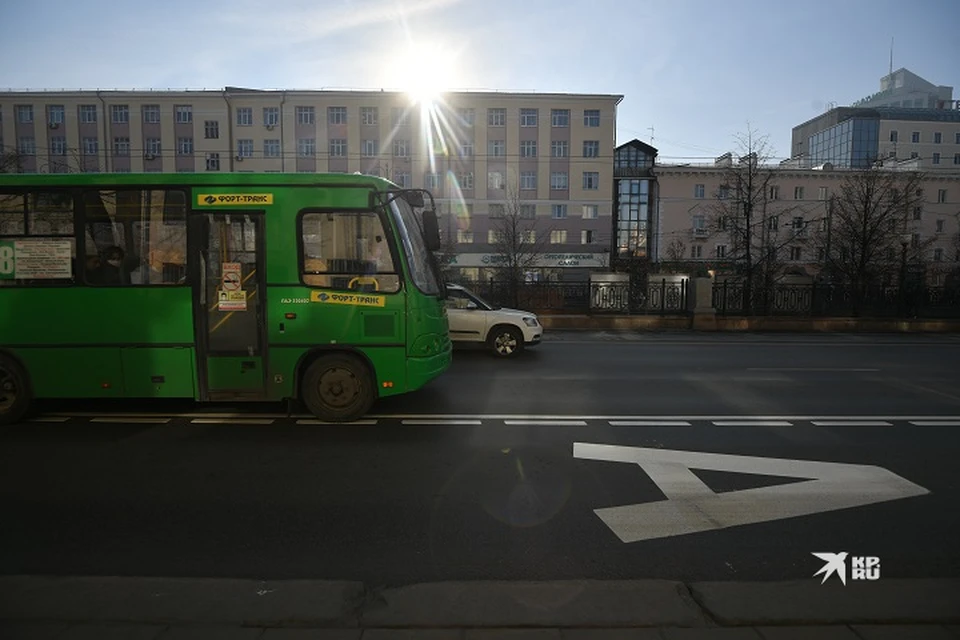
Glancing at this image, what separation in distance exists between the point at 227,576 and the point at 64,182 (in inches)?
247

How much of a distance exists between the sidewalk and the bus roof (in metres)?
5.11

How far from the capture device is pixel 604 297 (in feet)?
75.6

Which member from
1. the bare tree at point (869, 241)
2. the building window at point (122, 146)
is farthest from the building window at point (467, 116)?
the bare tree at point (869, 241)

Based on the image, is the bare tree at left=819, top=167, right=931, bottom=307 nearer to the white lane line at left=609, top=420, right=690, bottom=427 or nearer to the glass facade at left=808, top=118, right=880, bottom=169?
the white lane line at left=609, top=420, right=690, bottom=427

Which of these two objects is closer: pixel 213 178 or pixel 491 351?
pixel 213 178

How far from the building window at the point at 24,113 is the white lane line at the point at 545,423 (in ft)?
231

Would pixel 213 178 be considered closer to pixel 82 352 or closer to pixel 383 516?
pixel 82 352

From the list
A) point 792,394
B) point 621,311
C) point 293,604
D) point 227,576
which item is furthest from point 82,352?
point 621,311

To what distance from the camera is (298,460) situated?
6.14 metres

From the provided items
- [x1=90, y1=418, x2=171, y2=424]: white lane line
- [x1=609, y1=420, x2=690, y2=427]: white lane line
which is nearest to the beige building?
[x1=609, y1=420, x2=690, y2=427]: white lane line

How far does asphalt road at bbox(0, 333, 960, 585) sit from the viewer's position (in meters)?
4.01

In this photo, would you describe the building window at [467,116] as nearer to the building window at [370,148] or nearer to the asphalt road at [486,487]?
the building window at [370,148]

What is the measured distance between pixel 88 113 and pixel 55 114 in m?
3.22

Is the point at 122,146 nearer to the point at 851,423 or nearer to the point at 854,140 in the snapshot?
the point at 851,423
